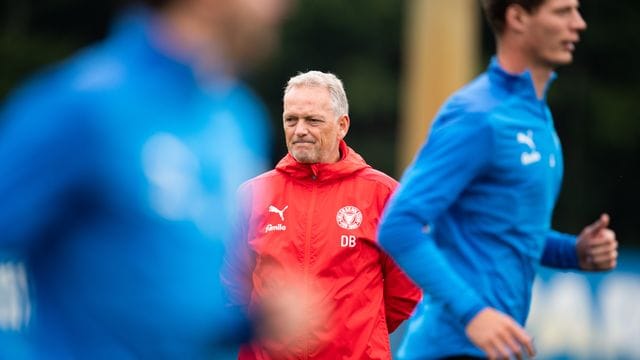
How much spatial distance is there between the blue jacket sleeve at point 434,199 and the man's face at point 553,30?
0.36 m

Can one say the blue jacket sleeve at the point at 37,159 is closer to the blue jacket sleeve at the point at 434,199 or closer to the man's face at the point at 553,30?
the blue jacket sleeve at the point at 434,199

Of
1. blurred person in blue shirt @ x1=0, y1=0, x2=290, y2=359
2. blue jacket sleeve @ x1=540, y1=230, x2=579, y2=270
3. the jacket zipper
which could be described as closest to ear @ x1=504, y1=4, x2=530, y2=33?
blue jacket sleeve @ x1=540, y1=230, x2=579, y2=270

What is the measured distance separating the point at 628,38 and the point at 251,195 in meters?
29.8

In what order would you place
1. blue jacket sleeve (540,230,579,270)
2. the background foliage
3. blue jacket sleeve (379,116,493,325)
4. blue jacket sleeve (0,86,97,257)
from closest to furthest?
blue jacket sleeve (0,86,97,257) < blue jacket sleeve (379,116,493,325) < blue jacket sleeve (540,230,579,270) < the background foliage

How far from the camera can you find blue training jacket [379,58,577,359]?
418 cm

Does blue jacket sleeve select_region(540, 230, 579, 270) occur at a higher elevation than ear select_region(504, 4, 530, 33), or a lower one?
lower

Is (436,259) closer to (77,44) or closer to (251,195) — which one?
(251,195)

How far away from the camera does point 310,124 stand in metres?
5.98

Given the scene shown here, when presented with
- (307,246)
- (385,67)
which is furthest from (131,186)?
(385,67)

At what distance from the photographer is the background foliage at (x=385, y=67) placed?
3309 centimetres

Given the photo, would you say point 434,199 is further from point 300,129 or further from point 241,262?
point 300,129

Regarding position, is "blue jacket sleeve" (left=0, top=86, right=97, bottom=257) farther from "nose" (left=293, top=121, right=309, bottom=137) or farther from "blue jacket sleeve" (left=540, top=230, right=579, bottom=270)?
"nose" (left=293, top=121, right=309, bottom=137)

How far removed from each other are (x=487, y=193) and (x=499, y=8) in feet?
2.07

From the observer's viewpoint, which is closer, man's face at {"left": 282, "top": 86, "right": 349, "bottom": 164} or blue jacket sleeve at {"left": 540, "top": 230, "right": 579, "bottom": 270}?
blue jacket sleeve at {"left": 540, "top": 230, "right": 579, "bottom": 270}
